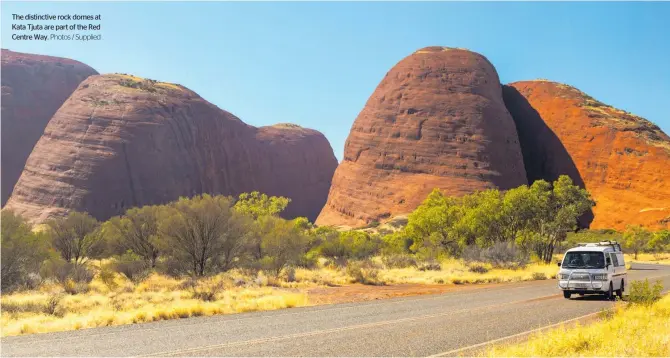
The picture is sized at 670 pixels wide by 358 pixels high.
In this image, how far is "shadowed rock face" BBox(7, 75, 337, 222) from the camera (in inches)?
2650

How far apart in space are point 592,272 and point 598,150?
77.3 m

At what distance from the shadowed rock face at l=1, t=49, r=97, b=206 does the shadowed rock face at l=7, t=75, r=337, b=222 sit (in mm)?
12004

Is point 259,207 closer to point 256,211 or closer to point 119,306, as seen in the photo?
point 256,211

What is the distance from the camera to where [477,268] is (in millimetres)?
29641

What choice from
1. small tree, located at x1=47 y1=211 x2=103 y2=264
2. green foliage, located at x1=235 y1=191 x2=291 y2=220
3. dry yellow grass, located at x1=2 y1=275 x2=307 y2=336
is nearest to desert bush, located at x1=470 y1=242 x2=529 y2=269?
dry yellow grass, located at x1=2 y1=275 x2=307 y2=336

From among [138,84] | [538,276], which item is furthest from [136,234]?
[138,84]

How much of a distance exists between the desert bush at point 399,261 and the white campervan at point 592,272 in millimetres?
16152

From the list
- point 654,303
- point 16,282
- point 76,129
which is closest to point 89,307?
point 16,282

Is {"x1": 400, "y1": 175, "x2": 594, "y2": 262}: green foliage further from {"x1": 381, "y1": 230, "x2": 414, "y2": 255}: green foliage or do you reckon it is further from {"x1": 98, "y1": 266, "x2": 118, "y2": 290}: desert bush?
{"x1": 98, "y1": 266, "x2": 118, "y2": 290}: desert bush

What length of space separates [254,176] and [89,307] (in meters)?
79.4

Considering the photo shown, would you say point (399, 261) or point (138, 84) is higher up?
point (138, 84)

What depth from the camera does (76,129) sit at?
71500 millimetres

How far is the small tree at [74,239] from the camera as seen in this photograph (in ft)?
104

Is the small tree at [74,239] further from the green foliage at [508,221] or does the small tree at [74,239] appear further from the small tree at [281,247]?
the green foliage at [508,221]
